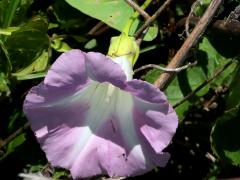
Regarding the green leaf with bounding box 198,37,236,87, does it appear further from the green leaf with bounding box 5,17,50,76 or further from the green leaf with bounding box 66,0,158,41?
the green leaf with bounding box 5,17,50,76

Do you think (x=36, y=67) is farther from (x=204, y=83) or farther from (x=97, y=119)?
(x=204, y=83)

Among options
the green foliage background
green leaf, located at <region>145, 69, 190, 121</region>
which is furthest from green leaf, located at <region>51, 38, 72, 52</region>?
green leaf, located at <region>145, 69, 190, 121</region>

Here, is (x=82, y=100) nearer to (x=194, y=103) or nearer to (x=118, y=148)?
(x=118, y=148)

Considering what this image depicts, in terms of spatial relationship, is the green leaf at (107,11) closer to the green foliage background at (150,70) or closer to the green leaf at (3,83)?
the green foliage background at (150,70)

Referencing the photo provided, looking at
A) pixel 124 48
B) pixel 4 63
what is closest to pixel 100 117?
pixel 124 48

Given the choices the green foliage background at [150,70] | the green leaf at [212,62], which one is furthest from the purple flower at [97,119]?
the green leaf at [212,62]

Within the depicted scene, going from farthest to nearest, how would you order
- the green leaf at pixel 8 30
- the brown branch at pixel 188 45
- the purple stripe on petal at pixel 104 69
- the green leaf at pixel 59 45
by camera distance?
1. the green leaf at pixel 59 45
2. the green leaf at pixel 8 30
3. the brown branch at pixel 188 45
4. the purple stripe on petal at pixel 104 69

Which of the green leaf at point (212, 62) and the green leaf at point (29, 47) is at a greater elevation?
the green leaf at point (212, 62)
